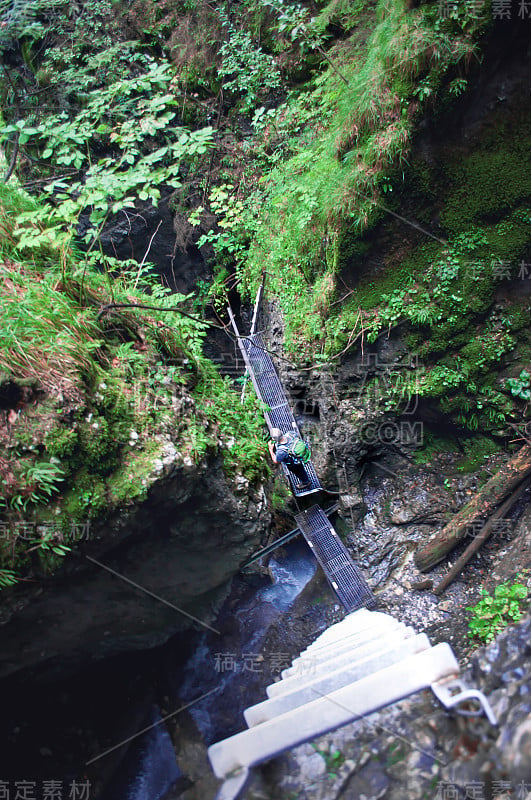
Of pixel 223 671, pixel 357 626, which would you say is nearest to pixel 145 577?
pixel 223 671

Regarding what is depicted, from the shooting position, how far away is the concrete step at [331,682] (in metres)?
2.20

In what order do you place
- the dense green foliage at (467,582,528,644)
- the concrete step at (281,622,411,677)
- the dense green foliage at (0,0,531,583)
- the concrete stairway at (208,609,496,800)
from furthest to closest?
the dense green foliage at (467,582,528,644) → the dense green foliage at (0,0,531,583) → the concrete step at (281,622,411,677) → the concrete stairway at (208,609,496,800)

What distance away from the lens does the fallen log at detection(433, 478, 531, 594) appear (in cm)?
505

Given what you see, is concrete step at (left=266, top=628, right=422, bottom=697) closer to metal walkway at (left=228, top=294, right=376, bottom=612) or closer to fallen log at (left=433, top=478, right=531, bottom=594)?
metal walkway at (left=228, top=294, right=376, bottom=612)

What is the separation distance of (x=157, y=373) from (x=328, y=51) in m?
6.36

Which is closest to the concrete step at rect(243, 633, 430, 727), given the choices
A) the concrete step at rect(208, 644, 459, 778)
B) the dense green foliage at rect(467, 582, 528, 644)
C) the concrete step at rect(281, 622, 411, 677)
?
the concrete step at rect(208, 644, 459, 778)

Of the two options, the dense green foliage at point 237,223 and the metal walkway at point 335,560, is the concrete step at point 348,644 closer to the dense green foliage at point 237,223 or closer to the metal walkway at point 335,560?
the dense green foliage at point 237,223

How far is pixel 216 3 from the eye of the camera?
7555 mm

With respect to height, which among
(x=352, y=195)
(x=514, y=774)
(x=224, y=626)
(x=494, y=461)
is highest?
(x=352, y=195)

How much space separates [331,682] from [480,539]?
143 inches

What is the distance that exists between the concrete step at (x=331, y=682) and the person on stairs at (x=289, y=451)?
307cm

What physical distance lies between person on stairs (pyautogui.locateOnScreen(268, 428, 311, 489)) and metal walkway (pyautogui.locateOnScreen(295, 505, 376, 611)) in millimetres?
660

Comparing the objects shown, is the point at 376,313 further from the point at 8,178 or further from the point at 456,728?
the point at 456,728

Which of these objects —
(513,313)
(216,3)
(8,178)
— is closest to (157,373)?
(8,178)
